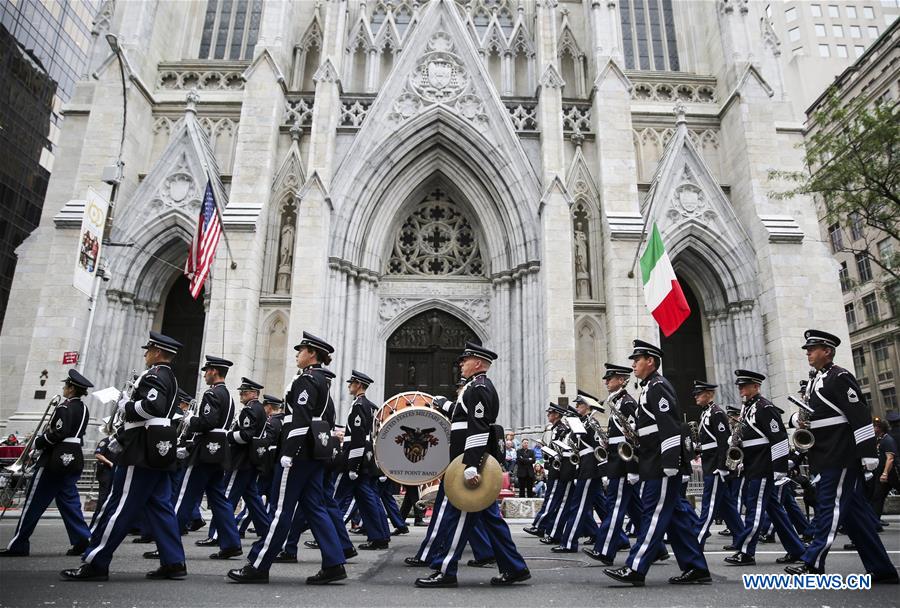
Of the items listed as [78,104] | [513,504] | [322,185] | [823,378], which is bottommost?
[513,504]

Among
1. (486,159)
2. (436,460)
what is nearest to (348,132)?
(486,159)

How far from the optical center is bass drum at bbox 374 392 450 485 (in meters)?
8.54

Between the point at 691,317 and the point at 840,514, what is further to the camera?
the point at 691,317

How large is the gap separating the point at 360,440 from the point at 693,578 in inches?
184

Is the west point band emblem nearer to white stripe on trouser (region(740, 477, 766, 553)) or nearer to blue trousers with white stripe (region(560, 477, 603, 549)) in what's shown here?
blue trousers with white stripe (region(560, 477, 603, 549))

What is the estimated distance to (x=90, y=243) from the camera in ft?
45.5

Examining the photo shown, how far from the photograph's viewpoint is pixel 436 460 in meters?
8.55

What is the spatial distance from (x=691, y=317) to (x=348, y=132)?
13.4m

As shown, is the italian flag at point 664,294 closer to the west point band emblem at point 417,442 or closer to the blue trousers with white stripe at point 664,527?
the west point band emblem at point 417,442

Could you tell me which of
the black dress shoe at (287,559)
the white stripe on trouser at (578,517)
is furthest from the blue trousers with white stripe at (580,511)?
the black dress shoe at (287,559)

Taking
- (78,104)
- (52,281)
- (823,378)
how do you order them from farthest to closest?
1. (78,104)
2. (52,281)
3. (823,378)

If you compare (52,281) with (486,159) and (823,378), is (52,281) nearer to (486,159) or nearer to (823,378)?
(486,159)

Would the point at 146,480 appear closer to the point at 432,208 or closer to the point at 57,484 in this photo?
the point at 57,484

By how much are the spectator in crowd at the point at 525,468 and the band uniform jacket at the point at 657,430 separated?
362 inches
